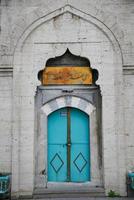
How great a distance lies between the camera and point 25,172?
7152 millimetres

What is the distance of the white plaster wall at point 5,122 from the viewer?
718 cm

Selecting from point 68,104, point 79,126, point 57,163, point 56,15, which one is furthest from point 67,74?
point 57,163

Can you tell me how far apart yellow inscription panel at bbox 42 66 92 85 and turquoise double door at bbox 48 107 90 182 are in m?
0.75

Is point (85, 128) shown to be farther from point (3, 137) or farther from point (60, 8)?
point (60, 8)

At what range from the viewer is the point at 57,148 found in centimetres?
759

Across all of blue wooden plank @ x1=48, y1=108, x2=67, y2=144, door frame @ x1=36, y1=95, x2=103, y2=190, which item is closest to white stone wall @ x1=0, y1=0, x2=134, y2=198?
door frame @ x1=36, y1=95, x2=103, y2=190

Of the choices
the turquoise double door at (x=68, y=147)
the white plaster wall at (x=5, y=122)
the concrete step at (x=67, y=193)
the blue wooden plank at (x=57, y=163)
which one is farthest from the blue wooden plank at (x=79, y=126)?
the white plaster wall at (x=5, y=122)

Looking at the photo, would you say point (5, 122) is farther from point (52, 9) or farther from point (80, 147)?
point (52, 9)

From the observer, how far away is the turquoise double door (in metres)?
7.54

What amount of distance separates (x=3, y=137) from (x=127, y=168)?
288 cm

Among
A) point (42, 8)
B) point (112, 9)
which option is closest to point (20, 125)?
point (42, 8)

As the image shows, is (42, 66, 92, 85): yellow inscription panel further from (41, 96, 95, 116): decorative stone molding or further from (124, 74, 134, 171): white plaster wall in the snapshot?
(124, 74, 134, 171): white plaster wall

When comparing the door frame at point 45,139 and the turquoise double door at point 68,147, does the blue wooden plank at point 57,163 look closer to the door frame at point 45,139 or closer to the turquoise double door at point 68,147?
the turquoise double door at point 68,147

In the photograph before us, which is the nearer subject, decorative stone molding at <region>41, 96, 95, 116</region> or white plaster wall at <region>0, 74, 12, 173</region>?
white plaster wall at <region>0, 74, 12, 173</region>
